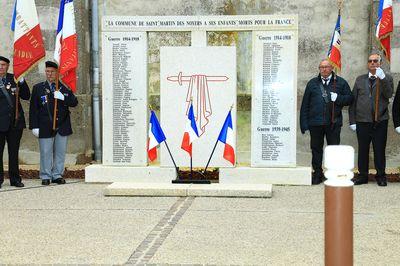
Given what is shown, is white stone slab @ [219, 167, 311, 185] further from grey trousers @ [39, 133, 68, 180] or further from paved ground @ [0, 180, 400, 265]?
grey trousers @ [39, 133, 68, 180]

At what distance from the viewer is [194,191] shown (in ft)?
25.0

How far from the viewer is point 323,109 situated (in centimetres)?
859

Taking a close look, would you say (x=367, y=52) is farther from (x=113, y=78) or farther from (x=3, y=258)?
(x=3, y=258)

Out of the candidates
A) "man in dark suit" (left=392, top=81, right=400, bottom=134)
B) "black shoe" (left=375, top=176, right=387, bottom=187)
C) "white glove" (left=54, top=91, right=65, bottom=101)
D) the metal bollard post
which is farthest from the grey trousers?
the metal bollard post

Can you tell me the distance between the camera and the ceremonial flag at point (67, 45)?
884cm

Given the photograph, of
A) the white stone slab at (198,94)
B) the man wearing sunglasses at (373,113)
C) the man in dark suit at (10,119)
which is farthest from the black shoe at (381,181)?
the man in dark suit at (10,119)

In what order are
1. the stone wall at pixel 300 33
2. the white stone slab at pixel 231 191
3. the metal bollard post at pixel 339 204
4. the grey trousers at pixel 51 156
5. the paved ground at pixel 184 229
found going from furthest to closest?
the stone wall at pixel 300 33
the grey trousers at pixel 51 156
the white stone slab at pixel 231 191
the paved ground at pixel 184 229
the metal bollard post at pixel 339 204

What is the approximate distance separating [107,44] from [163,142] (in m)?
1.54

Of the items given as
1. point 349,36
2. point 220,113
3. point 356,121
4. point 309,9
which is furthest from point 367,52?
point 220,113

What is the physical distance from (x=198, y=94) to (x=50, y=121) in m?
1.99

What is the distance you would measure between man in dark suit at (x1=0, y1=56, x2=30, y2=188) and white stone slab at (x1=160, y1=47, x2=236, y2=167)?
188 centimetres

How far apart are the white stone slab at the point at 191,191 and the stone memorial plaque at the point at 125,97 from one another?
1164 millimetres

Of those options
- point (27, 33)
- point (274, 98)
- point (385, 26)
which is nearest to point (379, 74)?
point (385, 26)

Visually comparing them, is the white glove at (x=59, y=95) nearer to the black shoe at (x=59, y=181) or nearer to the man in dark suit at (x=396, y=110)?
the black shoe at (x=59, y=181)
